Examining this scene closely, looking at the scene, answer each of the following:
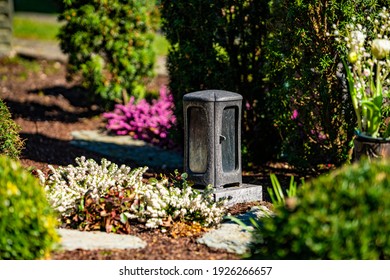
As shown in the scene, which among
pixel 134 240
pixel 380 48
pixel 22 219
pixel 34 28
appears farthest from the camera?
pixel 34 28

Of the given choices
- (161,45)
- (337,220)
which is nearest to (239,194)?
(337,220)

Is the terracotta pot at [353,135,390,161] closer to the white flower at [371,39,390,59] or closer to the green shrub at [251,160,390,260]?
the white flower at [371,39,390,59]

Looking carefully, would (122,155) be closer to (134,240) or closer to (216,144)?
(216,144)

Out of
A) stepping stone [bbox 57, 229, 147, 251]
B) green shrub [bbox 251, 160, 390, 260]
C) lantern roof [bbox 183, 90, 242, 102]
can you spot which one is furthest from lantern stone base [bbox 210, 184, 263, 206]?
green shrub [bbox 251, 160, 390, 260]

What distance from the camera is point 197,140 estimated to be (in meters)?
6.20

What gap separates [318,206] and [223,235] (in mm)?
1465

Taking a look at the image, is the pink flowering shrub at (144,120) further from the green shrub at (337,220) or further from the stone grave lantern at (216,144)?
the green shrub at (337,220)

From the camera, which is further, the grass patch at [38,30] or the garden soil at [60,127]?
the grass patch at [38,30]

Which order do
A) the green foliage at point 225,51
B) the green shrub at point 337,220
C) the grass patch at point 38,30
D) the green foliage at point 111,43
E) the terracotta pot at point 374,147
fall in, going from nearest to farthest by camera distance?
the green shrub at point 337,220
the terracotta pot at point 374,147
the green foliage at point 225,51
the green foliage at point 111,43
the grass patch at point 38,30

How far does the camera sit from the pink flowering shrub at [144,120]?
29.8 feet

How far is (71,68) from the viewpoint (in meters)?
9.89

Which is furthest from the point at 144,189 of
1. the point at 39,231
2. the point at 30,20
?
the point at 30,20

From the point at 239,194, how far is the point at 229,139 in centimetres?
50

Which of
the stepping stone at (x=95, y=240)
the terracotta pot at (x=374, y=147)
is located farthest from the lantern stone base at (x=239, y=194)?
the terracotta pot at (x=374, y=147)
